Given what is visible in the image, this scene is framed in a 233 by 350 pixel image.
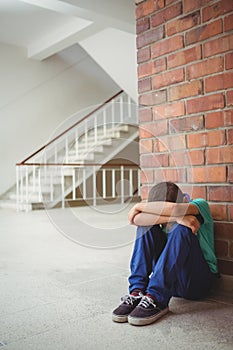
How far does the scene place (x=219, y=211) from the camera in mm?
1731

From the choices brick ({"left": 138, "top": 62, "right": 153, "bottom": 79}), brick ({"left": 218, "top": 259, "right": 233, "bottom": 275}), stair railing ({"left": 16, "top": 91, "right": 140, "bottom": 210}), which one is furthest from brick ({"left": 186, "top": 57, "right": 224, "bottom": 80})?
stair railing ({"left": 16, "top": 91, "right": 140, "bottom": 210})

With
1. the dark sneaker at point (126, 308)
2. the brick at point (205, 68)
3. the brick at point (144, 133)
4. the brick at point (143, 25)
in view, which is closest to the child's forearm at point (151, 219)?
the dark sneaker at point (126, 308)

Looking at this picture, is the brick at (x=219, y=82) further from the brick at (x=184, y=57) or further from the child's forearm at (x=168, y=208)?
the child's forearm at (x=168, y=208)

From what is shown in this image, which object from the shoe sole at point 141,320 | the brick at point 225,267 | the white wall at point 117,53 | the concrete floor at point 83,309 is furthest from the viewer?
the white wall at point 117,53

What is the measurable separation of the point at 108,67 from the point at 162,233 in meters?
4.66

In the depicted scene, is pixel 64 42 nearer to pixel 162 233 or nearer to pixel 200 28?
pixel 200 28

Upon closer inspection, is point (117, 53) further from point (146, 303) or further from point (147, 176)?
point (146, 303)

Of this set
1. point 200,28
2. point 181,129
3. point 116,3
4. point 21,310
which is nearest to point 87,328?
point 21,310

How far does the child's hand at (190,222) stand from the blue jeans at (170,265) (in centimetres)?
1

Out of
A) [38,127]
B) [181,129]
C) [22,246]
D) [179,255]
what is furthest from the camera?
[38,127]

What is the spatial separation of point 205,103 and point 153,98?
1.10 feet

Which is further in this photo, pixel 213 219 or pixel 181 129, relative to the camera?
pixel 181 129

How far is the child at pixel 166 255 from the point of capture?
1477mm

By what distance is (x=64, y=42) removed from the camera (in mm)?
6180
